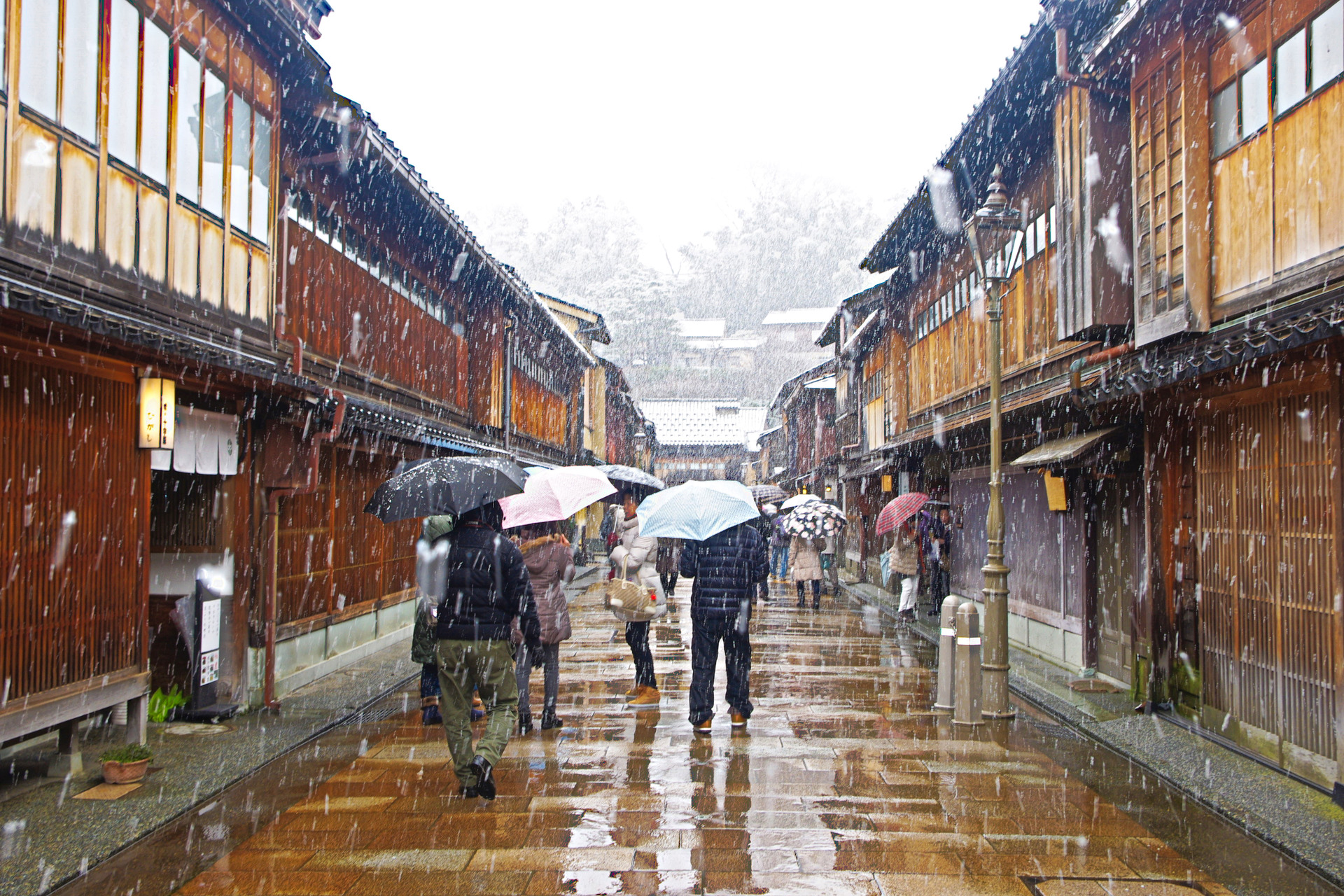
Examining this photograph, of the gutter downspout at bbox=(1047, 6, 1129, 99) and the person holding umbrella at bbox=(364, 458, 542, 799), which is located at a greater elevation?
the gutter downspout at bbox=(1047, 6, 1129, 99)

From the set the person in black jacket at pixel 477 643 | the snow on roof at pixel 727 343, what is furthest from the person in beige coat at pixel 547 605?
the snow on roof at pixel 727 343

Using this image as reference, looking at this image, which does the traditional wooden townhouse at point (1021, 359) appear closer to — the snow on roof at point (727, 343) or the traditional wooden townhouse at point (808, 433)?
the traditional wooden townhouse at point (808, 433)

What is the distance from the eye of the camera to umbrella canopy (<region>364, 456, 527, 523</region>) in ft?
21.6

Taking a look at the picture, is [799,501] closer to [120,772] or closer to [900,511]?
[900,511]

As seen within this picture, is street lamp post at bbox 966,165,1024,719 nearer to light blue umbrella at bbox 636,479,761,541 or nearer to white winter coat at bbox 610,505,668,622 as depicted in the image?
light blue umbrella at bbox 636,479,761,541

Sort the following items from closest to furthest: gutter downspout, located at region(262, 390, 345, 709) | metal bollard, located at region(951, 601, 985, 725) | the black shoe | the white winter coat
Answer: the black shoe, metal bollard, located at region(951, 601, 985, 725), gutter downspout, located at region(262, 390, 345, 709), the white winter coat

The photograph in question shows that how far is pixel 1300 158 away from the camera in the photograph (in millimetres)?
7512

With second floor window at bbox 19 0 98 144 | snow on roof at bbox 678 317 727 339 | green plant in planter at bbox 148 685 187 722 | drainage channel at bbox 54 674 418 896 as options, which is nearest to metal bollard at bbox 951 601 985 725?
drainage channel at bbox 54 674 418 896

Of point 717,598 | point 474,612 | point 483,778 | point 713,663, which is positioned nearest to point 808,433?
point 713,663

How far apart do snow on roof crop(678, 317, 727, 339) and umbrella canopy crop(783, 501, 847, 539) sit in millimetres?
51486

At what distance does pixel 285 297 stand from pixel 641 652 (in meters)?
5.85

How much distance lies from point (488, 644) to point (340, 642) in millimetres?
7239

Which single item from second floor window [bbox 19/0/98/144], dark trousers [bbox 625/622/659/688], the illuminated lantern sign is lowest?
dark trousers [bbox 625/622/659/688]

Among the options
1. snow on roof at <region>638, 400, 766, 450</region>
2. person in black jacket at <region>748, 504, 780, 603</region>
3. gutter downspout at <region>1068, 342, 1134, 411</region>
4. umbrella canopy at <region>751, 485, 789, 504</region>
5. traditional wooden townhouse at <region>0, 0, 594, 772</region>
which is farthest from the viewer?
snow on roof at <region>638, 400, 766, 450</region>
